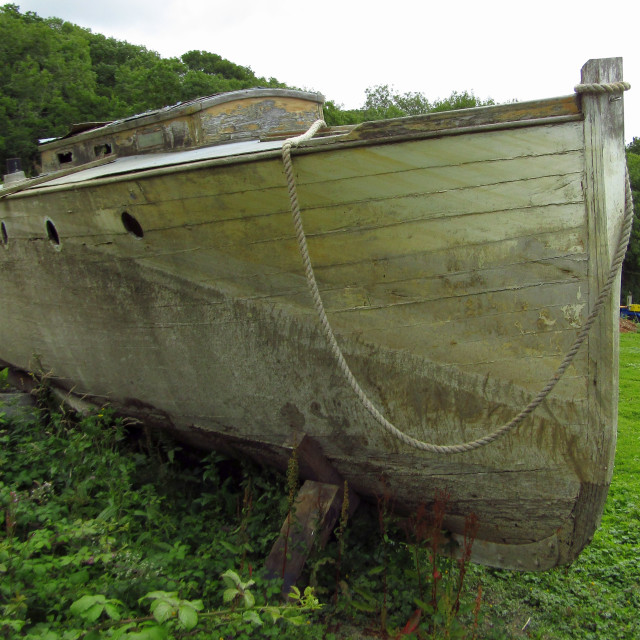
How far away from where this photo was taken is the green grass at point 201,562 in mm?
2340

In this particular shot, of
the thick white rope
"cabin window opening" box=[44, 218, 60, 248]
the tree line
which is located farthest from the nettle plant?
the tree line

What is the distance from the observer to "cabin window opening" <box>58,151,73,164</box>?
5.38 metres

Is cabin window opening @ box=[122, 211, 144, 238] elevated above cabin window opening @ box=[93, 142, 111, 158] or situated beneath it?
situated beneath

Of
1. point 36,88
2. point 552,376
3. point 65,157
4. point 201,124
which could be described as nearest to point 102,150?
point 65,157

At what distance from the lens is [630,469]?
5.44 metres

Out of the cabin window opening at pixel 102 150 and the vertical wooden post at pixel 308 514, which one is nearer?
the vertical wooden post at pixel 308 514

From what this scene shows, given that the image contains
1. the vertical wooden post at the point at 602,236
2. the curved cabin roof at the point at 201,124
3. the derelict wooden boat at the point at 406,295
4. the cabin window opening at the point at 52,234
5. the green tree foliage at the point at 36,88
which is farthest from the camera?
the green tree foliage at the point at 36,88

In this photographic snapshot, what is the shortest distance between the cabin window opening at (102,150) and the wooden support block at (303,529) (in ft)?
11.1

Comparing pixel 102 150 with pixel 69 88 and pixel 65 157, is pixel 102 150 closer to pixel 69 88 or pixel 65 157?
pixel 65 157

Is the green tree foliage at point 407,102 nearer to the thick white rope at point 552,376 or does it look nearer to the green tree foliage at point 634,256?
the green tree foliage at point 634,256

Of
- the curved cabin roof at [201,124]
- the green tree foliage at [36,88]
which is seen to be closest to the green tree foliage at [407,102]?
the green tree foliage at [36,88]

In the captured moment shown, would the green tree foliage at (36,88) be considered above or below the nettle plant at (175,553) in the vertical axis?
above

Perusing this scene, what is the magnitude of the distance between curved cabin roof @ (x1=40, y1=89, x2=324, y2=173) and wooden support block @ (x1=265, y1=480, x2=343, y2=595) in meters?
2.53

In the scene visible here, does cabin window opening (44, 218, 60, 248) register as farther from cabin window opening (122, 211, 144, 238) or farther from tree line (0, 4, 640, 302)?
tree line (0, 4, 640, 302)
